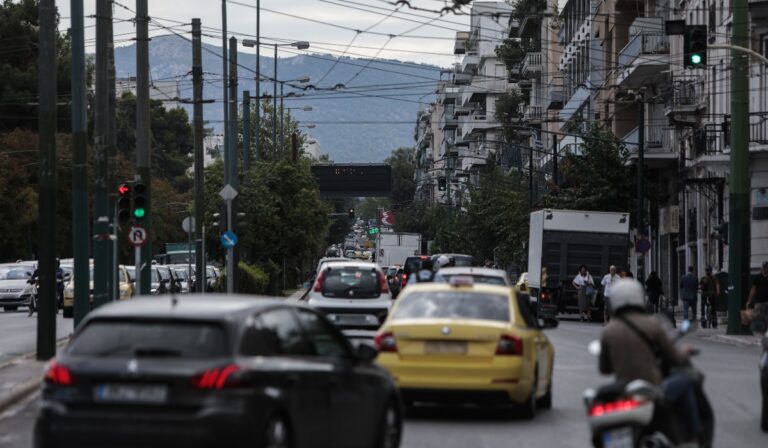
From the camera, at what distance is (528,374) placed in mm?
16922

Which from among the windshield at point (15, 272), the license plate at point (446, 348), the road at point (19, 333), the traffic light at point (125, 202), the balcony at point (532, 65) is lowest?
the road at point (19, 333)

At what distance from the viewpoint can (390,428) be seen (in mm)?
13039

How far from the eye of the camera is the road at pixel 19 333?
97.2 feet

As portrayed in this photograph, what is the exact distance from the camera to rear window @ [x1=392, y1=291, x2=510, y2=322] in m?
17.4

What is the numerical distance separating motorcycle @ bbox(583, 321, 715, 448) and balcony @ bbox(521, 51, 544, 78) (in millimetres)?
93555

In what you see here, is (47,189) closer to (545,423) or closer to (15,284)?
(545,423)

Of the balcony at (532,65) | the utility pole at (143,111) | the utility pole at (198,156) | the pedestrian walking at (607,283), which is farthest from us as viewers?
the balcony at (532,65)

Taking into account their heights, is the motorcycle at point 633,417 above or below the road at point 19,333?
above

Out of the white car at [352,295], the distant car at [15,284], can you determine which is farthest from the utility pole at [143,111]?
the distant car at [15,284]

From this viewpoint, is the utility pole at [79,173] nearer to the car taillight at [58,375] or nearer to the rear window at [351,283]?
the rear window at [351,283]

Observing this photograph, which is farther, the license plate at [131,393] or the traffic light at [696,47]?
the traffic light at [696,47]

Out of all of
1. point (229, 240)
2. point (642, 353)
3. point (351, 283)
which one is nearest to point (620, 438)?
point (642, 353)

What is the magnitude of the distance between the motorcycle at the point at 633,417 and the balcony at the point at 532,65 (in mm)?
93555

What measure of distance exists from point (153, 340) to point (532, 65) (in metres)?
95.0
